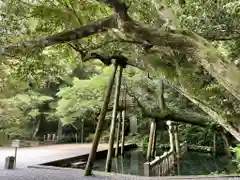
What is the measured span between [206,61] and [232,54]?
9.57 ft

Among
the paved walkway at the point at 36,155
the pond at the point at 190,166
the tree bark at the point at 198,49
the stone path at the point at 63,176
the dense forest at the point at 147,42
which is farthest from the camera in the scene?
the pond at the point at 190,166

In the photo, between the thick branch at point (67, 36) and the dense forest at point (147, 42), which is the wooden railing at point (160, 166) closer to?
the dense forest at point (147, 42)

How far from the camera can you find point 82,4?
6262 mm

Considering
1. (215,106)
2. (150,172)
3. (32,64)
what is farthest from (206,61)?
(150,172)

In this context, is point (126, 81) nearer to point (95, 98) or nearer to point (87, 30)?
point (95, 98)

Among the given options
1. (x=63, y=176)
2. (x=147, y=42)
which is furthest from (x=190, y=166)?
(x=147, y=42)

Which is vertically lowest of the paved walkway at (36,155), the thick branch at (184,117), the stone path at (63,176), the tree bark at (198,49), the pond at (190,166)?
the pond at (190,166)

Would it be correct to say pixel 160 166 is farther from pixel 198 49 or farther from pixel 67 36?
pixel 67 36

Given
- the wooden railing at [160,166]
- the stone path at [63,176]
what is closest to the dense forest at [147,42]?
the wooden railing at [160,166]

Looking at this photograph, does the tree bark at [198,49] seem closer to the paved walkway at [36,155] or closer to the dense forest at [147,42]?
the dense forest at [147,42]

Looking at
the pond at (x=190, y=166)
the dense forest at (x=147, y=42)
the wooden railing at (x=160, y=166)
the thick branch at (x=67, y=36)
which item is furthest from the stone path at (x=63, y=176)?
the thick branch at (x=67, y=36)

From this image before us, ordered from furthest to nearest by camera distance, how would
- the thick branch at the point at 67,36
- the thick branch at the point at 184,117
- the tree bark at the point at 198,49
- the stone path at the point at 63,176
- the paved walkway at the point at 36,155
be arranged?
the paved walkway at the point at 36,155 → the thick branch at the point at 184,117 → the stone path at the point at 63,176 → the thick branch at the point at 67,36 → the tree bark at the point at 198,49

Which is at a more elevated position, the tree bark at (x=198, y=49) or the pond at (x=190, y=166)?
the tree bark at (x=198, y=49)

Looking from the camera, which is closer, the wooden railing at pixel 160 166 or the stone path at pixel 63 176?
the stone path at pixel 63 176
